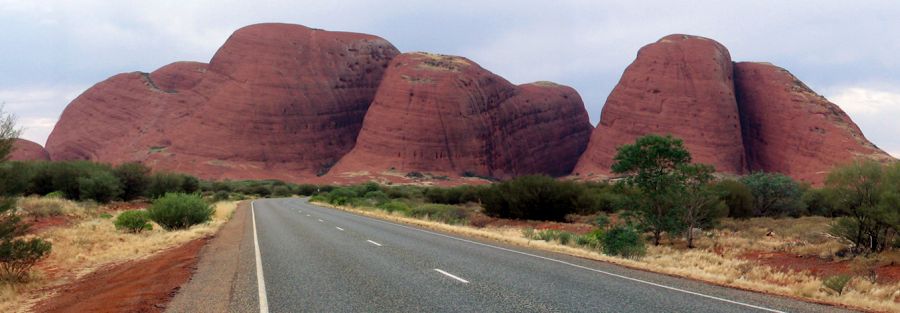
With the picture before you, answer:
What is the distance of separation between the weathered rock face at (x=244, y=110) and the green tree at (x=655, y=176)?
262ft

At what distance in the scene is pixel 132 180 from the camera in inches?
2034

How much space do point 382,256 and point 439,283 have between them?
4.27 meters

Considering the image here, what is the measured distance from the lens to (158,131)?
10119 cm

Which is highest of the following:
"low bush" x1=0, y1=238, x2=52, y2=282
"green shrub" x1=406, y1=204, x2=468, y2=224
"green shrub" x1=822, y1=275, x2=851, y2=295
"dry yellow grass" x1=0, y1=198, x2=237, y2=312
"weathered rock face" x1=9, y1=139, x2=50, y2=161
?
"weathered rock face" x1=9, y1=139, x2=50, y2=161

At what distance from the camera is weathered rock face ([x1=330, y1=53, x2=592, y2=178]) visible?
326 feet

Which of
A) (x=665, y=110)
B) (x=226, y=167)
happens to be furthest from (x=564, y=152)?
(x=226, y=167)

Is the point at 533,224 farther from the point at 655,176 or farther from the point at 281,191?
Result: the point at 281,191

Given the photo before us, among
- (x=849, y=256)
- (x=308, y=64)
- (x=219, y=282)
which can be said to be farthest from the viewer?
(x=308, y=64)

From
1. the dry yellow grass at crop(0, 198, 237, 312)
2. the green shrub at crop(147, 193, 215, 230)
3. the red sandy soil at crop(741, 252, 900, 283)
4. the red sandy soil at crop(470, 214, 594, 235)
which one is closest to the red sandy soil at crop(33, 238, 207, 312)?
the dry yellow grass at crop(0, 198, 237, 312)

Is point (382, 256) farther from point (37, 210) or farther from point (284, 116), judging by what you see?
point (284, 116)

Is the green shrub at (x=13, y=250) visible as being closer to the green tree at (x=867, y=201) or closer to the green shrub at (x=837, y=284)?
the green shrub at (x=837, y=284)

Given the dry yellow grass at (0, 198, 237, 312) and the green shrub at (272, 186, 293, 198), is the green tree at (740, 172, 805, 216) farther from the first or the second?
the green shrub at (272, 186, 293, 198)

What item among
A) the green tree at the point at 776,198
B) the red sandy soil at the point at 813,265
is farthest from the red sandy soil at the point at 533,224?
the green tree at the point at 776,198

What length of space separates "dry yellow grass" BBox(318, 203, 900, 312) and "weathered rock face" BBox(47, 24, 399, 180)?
7699 centimetres
